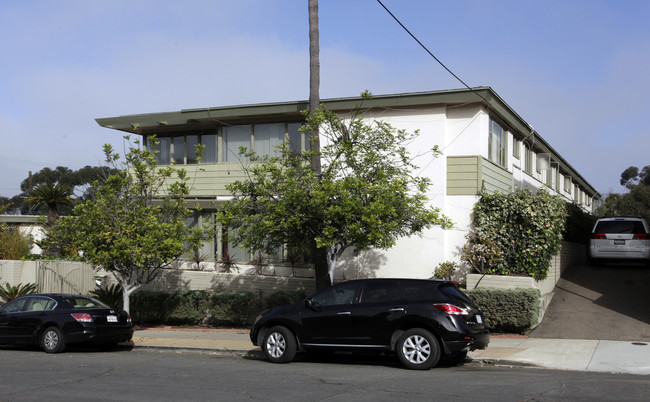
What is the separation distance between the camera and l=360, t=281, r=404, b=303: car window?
1068cm

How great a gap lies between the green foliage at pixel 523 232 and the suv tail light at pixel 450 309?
622 centimetres

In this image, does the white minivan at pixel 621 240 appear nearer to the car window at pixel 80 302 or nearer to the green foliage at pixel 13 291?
the car window at pixel 80 302

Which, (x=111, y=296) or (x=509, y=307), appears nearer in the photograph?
(x=509, y=307)

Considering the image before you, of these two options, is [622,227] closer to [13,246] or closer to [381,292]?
[381,292]

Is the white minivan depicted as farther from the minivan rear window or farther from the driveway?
the driveway

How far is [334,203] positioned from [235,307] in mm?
5237

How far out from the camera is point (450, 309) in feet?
33.1

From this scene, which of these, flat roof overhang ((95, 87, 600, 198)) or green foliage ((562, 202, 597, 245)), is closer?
flat roof overhang ((95, 87, 600, 198))

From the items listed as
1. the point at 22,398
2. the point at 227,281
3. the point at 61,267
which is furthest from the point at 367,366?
the point at 61,267

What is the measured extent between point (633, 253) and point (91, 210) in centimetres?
1625

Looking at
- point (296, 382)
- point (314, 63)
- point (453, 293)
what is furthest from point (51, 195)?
point (453, 293)

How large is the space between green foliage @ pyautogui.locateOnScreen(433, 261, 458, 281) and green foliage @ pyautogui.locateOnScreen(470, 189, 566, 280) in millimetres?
1006

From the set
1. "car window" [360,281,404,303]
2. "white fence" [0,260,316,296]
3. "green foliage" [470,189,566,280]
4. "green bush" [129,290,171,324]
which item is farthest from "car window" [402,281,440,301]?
"green bush" [129,290,171,324]

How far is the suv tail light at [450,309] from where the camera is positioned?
10078 millimetres
